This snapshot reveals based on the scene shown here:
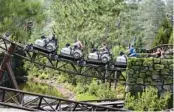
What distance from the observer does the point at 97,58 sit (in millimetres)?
14328

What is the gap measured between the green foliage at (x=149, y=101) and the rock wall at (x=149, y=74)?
0.67 feet

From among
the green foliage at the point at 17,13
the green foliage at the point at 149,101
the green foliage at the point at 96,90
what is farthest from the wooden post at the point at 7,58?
the green foliage at the point at 17,13

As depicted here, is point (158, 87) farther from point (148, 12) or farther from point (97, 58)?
point (148, 12)

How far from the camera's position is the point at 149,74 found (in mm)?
11578

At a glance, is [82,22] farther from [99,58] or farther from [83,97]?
[99,58]

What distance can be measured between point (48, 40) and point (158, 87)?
14.5 ft

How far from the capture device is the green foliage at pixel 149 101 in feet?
36.8

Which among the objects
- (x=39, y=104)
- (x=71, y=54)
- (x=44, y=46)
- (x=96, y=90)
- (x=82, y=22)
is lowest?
(x=96, y=90)

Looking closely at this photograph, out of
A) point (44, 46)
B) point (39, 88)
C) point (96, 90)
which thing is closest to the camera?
point (44, 46)

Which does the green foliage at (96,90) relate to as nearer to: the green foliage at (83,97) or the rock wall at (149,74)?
the green foliage at (83,97)

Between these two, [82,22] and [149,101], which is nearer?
[149,101]

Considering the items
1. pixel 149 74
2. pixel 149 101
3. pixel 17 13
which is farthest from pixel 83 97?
pixel 149 101

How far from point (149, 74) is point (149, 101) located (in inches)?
31.3

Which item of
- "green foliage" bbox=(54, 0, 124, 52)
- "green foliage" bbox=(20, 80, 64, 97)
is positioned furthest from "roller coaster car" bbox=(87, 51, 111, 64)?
"green foliage" bbox=(54, 0, 124, 52)
